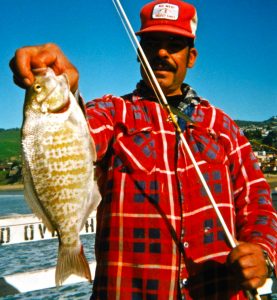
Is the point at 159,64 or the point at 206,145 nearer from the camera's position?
the point at 206,145

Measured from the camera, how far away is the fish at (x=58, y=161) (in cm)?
225

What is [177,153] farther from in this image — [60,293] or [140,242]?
[60,293]

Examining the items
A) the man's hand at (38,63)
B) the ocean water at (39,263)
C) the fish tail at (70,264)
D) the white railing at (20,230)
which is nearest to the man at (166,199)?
the man's hand at (38,63)

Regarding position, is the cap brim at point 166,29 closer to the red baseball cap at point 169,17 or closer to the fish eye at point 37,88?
the red baseball cap at point 169,17

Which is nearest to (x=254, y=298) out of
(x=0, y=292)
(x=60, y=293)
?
(x=0, y=292)

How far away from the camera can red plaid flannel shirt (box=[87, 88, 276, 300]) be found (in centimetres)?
257

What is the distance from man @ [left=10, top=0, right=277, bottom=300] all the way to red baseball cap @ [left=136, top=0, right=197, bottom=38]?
0.05 ft

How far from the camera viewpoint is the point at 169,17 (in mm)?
3113

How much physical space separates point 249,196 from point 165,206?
645mm

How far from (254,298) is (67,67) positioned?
170cm

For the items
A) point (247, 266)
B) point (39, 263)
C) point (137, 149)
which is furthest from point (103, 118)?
point (39, 263)

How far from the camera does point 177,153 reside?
2791mm

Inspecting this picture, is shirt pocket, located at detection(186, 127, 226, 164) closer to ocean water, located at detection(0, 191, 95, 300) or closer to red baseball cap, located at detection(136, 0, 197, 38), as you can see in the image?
red baseball cap, located at detection(136, 0, 197, 38)

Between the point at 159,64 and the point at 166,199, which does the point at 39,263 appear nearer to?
the point at 159,64
